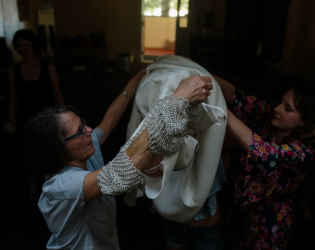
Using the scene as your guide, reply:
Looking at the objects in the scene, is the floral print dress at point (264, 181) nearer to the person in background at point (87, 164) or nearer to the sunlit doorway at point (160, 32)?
the person in background at point (87, 164)

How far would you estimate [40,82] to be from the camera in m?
2.25

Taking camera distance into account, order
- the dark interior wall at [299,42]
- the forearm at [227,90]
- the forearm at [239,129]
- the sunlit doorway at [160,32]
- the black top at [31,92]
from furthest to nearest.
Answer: the sunlit doorway at [160,32]
the dark interior wall at [299,42]
the black top at [31,92]
the forearm at [227,90]
the forearm at [239,129]

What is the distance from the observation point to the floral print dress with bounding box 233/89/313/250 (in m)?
1.11

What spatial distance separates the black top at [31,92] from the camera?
2.22 metres

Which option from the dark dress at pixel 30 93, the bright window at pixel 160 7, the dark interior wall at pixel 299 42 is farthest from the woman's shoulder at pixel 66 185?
the bright window at pixel 160 7

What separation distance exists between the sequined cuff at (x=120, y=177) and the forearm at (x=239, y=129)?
0.42 meters

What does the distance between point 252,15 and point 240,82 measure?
6.43 feet

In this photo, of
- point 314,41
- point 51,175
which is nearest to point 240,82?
point 314,41

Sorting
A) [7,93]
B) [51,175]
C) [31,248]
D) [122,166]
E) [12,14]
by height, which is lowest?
[31,248]

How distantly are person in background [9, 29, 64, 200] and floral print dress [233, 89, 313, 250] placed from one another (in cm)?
163

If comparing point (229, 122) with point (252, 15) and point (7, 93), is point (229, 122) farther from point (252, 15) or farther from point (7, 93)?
point (252, 15)

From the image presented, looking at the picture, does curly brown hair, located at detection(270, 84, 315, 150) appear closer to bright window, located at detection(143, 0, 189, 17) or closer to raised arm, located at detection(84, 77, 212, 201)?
raised arm, located at detection(84, 77, 212, 201)

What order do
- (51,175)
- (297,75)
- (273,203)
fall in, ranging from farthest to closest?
(297,75) → (273,203) → (51,175)

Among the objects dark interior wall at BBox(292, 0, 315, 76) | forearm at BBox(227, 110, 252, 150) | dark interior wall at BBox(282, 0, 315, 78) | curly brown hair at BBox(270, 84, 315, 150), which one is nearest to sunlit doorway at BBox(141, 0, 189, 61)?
dark interior wall at BBox(282, 0, 315, 78)
